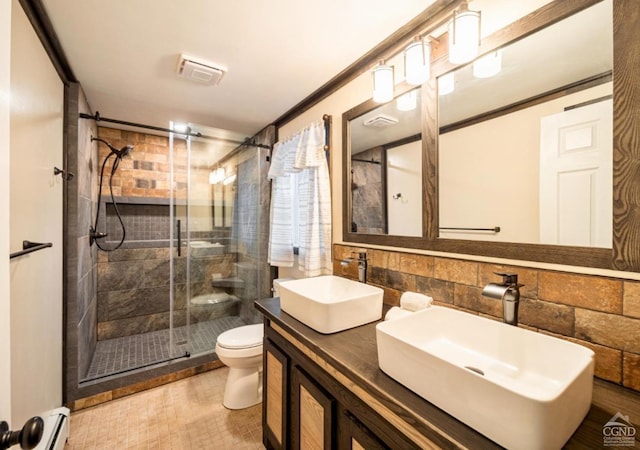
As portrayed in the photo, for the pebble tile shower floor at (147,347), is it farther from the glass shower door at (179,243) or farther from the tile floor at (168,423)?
the tile floor at (168,423)

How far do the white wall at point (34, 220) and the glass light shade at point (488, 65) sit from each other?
1.95 m

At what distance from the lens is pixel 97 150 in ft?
9.40

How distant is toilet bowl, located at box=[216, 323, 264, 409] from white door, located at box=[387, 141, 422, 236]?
1324 millimetres

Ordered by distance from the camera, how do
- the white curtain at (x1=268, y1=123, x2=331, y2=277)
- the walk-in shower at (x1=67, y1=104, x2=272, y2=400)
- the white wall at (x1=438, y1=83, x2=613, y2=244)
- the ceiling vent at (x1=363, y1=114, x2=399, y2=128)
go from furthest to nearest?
the walk-in shower at (x1=67, y1=104, x2=272, y2=400) → the white curtain at (x1=268, y1=123, x2=331, y2=277) → the ceiling vent at (x1=363, y1=114, x2=399, y2=128) → the white wall at (x1=438, y1=83, x2=613, y2=244)

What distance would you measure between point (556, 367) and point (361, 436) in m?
0.62

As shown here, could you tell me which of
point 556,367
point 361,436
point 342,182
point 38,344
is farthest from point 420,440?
point 38,344

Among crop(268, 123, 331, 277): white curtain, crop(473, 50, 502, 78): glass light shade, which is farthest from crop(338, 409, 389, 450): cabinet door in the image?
crop(473, 50, 502, 78): glass light shade

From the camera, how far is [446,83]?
132 cm

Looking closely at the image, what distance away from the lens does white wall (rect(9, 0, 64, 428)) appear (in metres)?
1.16

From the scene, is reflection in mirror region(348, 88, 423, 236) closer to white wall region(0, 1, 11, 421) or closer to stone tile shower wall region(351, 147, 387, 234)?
stone tile shower wall region(351, 147, 387, 234)

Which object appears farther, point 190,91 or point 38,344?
point 190,91

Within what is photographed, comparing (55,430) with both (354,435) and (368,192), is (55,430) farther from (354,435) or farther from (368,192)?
(368,192)

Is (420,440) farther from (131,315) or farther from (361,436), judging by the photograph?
(131,315)

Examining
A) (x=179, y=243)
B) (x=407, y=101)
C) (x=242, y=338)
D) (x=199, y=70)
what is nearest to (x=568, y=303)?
(x=407, y=101)
